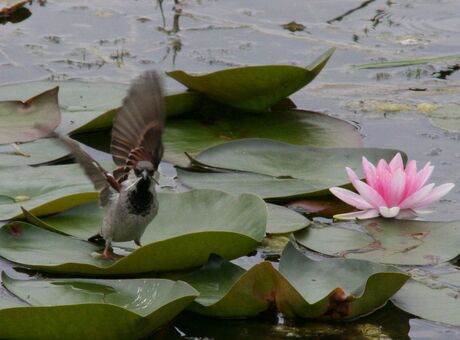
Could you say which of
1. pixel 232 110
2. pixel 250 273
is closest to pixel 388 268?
pixel 250 273

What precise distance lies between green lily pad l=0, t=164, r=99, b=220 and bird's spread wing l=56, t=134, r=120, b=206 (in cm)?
21

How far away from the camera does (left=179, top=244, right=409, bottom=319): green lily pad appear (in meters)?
3.30

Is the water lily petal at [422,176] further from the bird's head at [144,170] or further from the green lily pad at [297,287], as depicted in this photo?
the bird's head at [144,170]

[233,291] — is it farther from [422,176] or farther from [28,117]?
[28,117]

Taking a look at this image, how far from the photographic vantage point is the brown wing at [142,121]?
3.51 metres

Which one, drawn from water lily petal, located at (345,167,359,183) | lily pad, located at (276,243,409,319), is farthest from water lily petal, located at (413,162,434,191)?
lily pad, located at (276,243,409,319)

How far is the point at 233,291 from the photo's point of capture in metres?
3.29

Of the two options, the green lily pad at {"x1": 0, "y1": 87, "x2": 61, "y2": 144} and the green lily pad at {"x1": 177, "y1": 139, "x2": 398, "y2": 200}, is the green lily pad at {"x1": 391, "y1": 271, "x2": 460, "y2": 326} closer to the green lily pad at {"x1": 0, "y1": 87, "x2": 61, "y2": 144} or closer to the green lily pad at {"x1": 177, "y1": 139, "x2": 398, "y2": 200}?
the green lily pad at {"x1": 177, "y1": 139, "x2": 398, "y2": 200}

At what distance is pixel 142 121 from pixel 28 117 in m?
1.28

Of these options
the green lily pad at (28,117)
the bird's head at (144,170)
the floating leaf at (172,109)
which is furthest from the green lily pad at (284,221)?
the green lily pad at (28,117)

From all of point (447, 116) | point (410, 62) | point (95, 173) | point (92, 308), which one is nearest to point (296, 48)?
point (410, 62)

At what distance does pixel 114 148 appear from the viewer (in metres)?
3.79

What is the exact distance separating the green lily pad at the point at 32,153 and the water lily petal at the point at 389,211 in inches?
50.7

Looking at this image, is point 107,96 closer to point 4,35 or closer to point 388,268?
point 4,35
